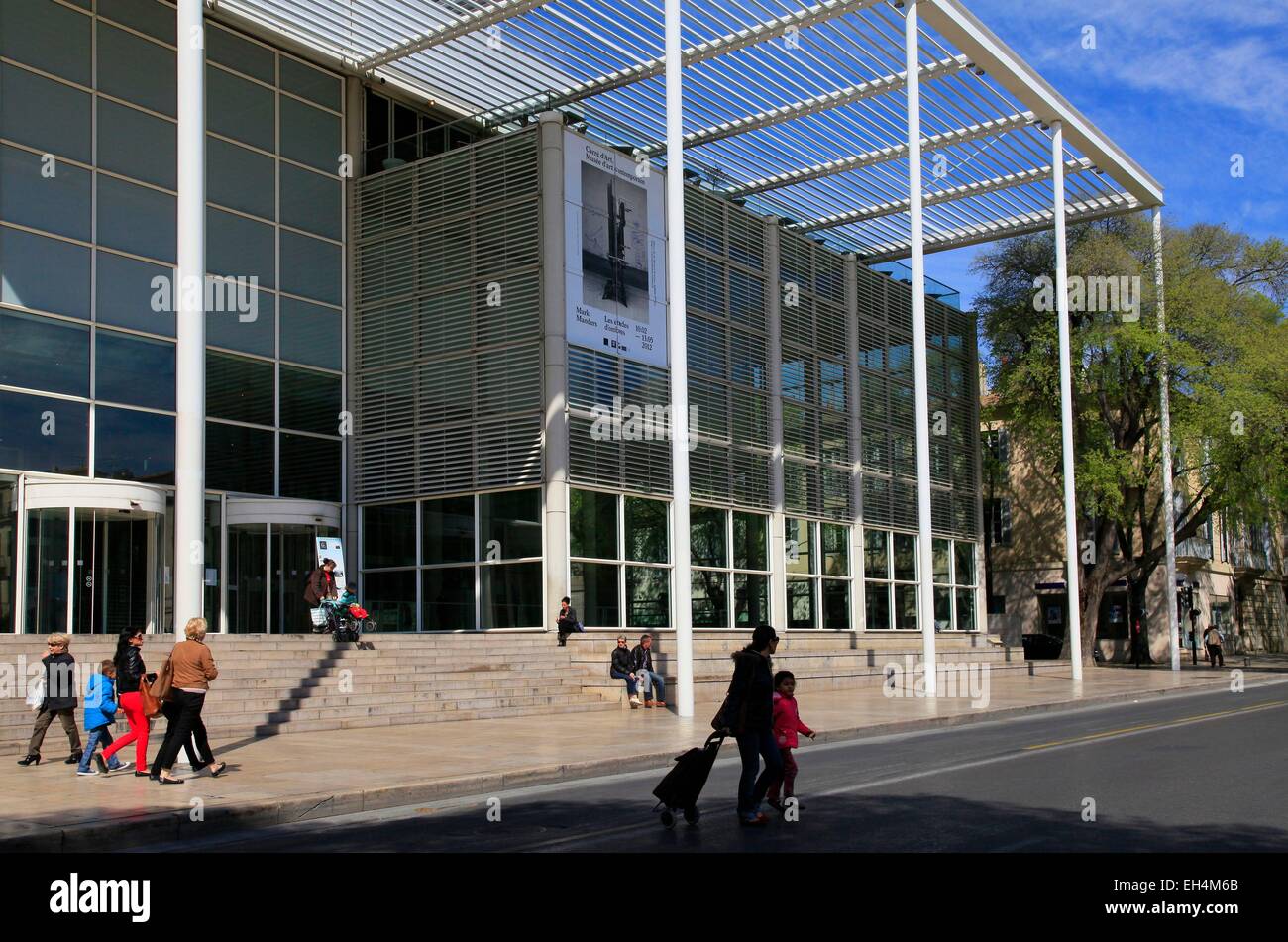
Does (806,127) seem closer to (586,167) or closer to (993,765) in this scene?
(586,167)

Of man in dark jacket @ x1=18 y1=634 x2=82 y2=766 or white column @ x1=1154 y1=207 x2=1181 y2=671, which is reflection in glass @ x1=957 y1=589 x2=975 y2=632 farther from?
man in dark jacket @ x1=18 y1=634 x2=82 y2=766

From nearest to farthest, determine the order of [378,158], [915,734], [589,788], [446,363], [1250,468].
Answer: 1. [589,788]
2. [915,734]
3. [446,363]
4. [378,158]
5. [1250,468]

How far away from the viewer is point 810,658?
3111cm

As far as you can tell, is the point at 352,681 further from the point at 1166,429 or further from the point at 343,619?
the point at 1166,429

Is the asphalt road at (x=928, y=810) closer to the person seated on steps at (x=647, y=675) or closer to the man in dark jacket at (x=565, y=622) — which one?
the person seated on steps at (x=647, y=675)

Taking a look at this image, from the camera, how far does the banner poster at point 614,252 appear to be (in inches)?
1176

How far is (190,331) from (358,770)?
7240 millimetres

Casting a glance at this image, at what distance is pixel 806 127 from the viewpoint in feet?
113

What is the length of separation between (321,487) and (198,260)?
45.4ft

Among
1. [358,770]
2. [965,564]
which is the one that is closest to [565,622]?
[358,770]

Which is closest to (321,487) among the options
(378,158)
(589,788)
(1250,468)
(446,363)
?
(446,363)

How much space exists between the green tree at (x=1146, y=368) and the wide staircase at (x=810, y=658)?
665 centimetres

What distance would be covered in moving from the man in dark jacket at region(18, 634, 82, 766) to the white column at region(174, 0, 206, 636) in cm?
229

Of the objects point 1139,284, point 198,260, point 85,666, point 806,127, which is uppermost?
point 806,127
